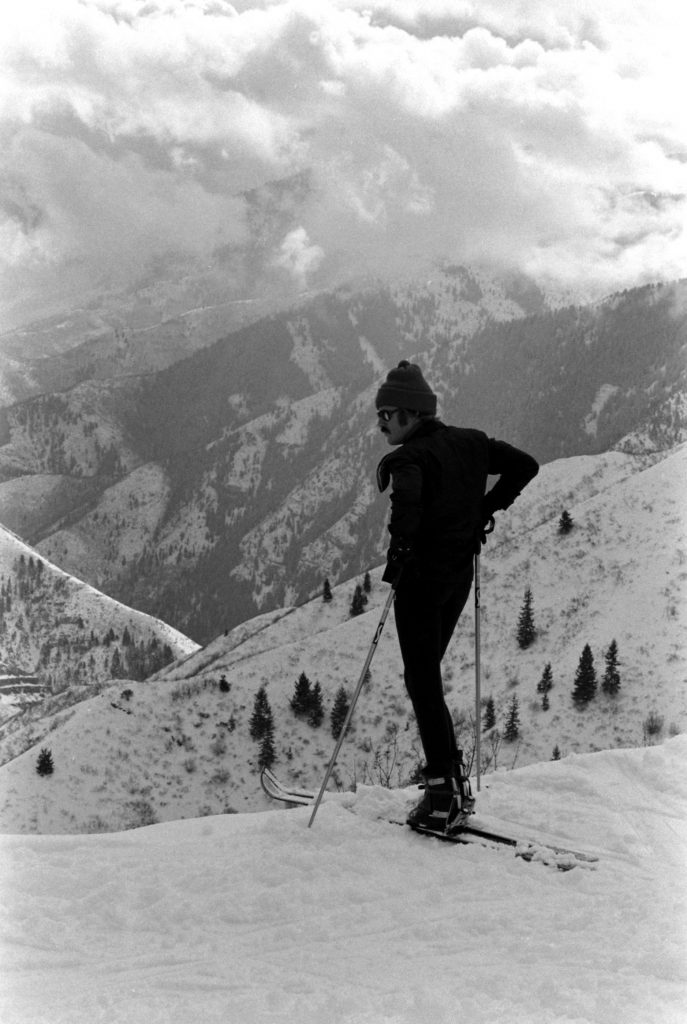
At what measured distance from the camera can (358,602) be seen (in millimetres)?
70062

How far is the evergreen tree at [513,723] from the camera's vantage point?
38.0 m

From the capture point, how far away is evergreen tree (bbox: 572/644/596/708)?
3806 cm

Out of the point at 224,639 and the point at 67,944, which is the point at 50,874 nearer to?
the point at 67,944

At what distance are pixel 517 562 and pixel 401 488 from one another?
51.7 meters

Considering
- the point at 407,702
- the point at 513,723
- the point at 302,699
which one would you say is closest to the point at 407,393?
the point at 513,723

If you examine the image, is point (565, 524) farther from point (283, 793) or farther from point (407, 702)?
point (283, 793)

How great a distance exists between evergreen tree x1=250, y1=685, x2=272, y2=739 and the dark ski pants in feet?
150

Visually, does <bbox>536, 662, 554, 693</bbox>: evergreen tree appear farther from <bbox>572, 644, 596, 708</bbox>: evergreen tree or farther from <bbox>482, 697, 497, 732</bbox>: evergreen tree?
<bbox>482, 697, 497, 732</bbox>: evergreen tree

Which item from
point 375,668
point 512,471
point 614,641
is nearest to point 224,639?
point 375,668

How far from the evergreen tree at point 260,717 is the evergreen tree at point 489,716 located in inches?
607

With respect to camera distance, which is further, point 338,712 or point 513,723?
point 338,712

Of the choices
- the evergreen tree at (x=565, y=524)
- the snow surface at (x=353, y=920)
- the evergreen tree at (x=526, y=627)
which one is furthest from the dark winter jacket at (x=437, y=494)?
the evergreen tree at (x=565, y=524)

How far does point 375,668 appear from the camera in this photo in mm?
50062

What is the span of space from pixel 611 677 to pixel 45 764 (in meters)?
32.3
